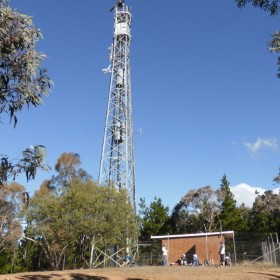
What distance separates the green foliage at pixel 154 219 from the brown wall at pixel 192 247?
20253 mm

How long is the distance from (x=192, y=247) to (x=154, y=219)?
2273cm

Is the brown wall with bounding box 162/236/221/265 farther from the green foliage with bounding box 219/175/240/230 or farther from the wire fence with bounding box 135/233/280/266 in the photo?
the green foliage with bounding box 219/175/240/230

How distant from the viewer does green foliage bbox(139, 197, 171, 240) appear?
57031 millimetres

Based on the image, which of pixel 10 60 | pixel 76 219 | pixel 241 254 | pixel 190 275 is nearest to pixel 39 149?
pixel 10 60

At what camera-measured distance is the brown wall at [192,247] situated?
3394cm

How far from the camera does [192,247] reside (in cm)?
3534

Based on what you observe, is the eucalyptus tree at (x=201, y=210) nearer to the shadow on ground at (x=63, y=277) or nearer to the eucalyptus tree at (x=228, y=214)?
the eucalyptus tree at (x=228, y=214)

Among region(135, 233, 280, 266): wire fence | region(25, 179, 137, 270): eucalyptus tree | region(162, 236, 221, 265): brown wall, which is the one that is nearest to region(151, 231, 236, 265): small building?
region(162, 236, 221, 265): brown wall

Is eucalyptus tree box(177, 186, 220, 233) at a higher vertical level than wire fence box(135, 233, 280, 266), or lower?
higher

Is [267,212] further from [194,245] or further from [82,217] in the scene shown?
[82,217]

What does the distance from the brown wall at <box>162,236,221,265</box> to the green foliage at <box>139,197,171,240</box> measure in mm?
20253

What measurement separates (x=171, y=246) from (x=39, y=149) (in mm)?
26594

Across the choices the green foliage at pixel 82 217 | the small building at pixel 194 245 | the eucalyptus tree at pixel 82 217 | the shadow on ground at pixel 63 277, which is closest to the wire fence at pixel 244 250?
the small building at pixel 194 245

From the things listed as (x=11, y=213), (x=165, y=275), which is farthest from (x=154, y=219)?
(x=165, y=275)
